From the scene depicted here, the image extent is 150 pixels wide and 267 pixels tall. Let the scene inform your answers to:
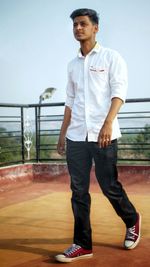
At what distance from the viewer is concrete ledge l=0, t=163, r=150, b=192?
612 centimetres

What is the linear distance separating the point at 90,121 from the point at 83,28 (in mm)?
653

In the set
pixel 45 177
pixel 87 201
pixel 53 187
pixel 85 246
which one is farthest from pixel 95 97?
pixel 45 177

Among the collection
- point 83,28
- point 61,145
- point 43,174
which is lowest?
point 43,174

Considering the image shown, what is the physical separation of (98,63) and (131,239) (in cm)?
133

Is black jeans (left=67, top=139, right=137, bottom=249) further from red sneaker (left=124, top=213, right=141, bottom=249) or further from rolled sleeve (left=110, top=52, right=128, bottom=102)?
rolled sleeve (left=110, top=52, right=128, bottom=102)

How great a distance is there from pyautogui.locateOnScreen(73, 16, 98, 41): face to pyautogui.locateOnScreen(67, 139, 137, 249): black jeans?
746 millimetres

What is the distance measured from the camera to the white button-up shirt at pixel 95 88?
263 cm

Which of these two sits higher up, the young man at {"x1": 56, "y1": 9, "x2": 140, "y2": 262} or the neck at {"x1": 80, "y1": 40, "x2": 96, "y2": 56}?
the neck at {"x1": 80, "y1": 40, "x2": 96, "y2": 56}

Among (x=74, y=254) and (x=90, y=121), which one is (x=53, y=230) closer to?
(x=74, y=254)

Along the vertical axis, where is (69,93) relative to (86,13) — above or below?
below

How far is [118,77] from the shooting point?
8.54 ft

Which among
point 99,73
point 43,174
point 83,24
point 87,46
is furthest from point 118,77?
point 43,174

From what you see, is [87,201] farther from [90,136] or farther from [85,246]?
[90,136]

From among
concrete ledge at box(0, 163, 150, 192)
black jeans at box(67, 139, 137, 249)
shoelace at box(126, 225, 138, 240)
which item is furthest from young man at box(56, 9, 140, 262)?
concrete ledge at box(0, 163, 150, 192)
